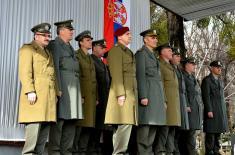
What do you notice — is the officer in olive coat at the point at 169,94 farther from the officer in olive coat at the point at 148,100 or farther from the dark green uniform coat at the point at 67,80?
the dark green uniform coat at the point at 67,80

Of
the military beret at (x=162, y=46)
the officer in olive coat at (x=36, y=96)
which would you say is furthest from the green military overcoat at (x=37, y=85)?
the military beret at (x=162, y=46)

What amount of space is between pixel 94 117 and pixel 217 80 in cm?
278

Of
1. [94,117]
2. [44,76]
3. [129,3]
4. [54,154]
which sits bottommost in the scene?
[54,154]

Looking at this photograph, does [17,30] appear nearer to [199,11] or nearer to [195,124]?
[195,124]

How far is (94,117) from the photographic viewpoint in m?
5.09

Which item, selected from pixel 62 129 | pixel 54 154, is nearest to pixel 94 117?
pixel 62 129

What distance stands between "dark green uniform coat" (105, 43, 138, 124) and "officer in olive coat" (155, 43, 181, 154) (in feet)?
2.54

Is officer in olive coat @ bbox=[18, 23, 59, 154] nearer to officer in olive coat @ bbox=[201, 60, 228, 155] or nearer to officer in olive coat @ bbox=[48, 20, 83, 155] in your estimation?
officer in olive coat @ bbox=[48, 20, 83, 155]

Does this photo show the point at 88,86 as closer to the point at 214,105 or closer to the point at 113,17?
the point at 113,17

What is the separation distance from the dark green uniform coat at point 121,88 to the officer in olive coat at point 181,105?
1306 mm

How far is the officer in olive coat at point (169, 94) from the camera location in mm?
5312

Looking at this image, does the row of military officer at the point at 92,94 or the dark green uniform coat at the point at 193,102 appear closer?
the row of military officer at the point at 92,94

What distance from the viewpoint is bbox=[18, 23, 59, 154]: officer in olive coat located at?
13.7ft

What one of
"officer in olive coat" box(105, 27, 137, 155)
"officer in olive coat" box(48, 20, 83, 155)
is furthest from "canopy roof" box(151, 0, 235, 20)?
"officer in olive coat" box(48, 20, 83, 155)
